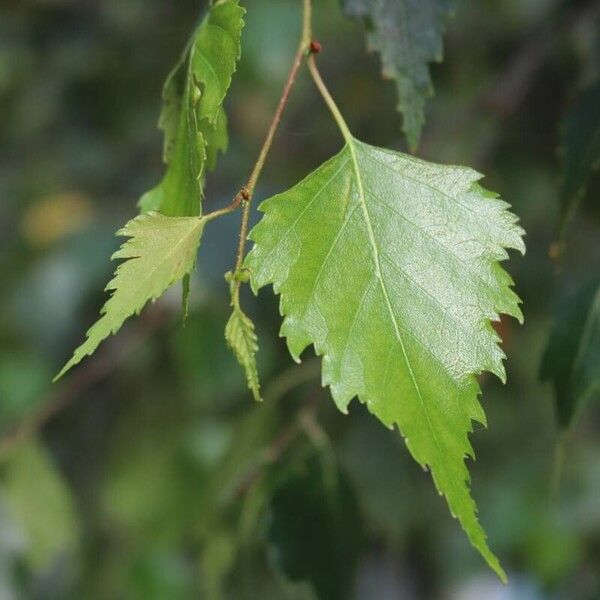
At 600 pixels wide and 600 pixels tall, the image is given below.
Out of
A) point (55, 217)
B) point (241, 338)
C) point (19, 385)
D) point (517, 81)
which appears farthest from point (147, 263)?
point (55, 217)

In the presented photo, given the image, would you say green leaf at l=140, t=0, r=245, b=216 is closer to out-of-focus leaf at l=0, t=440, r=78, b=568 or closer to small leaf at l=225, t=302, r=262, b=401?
small leaf at l=225, t=302, r=262, b=401

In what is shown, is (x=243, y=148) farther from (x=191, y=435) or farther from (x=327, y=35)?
(x=191, y=435)

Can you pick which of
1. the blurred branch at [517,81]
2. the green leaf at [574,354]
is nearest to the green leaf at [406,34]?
the green leaf at [574,354]

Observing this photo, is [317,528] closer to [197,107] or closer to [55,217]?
[197,107]

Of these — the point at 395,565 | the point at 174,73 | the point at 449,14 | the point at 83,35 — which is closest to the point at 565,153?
the point at 449,14

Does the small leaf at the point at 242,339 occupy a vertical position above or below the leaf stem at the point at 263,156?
below

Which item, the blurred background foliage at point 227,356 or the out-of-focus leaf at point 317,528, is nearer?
the out-of-focus leaf at point 317,528

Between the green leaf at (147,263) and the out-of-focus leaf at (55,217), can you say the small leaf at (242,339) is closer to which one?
the green leaf at (147,263)
